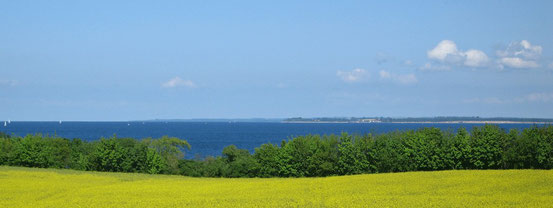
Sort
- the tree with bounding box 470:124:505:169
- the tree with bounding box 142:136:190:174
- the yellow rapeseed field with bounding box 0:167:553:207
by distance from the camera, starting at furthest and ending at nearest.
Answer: the tree with bounding box 142:136:190:174, the tree with bounding box 470:124:505:169, the yellow rapeseed field with bounding box 0:167:553:207

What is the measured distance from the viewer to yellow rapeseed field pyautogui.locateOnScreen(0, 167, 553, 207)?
108 ft

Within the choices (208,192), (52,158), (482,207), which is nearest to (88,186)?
(208,192)

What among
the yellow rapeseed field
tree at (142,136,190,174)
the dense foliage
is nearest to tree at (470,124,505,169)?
the dense foliage

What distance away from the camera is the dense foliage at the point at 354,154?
61.0 metres

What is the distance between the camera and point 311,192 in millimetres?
38344

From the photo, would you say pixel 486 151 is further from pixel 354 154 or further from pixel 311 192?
pixel 311 192

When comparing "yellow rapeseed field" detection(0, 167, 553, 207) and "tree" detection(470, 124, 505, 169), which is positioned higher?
"tree" detection(470, 124, 505, 169)

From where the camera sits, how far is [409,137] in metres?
65.8

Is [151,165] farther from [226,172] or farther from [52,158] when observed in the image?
[52,158]

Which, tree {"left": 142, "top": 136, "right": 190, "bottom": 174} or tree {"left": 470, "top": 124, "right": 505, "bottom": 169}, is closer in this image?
tree {"left": 470, "top": 124, "right": 505, "bottom": 169}

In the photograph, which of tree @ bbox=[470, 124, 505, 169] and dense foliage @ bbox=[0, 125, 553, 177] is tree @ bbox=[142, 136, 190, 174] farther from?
tree @ bbox=[470, 124, 505, 169]

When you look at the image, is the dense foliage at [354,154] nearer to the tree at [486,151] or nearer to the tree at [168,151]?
the tree at [486,151]

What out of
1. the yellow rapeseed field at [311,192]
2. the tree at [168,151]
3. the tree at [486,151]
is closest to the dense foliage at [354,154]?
the tree at [486,151]

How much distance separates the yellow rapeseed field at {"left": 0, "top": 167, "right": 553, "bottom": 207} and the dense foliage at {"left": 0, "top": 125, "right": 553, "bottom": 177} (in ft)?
49.7
